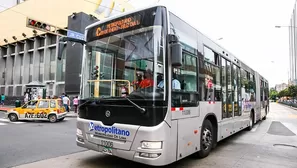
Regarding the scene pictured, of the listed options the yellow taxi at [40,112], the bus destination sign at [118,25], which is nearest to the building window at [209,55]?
the bus destination sign at [118,25]

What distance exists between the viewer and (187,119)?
5.10m

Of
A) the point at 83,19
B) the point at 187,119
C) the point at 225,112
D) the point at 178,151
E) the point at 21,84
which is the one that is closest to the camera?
the point at 178,151

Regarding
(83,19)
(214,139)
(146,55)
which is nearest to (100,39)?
(146,55)

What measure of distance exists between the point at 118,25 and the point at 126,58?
0.77 metres

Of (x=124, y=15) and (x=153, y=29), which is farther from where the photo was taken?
(x=124, y=15)

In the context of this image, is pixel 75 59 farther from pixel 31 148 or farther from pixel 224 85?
pixel 224 85

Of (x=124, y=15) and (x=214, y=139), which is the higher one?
(x=124, y=15)

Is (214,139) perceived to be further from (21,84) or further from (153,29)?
(21,84)

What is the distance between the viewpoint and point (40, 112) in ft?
48.8

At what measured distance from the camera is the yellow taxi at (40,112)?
14.9m

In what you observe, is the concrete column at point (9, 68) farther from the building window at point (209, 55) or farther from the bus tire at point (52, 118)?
the building window at point (209, 55)

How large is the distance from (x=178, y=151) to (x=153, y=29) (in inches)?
99.1

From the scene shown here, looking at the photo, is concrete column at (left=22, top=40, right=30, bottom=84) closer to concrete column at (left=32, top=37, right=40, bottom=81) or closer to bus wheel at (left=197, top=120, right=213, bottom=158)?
concrete column at (left=32, top=37, right=40, bottom=81)

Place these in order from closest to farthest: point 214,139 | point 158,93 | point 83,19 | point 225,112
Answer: point 158,93
point 214,139
point 225,112
point 83,19
